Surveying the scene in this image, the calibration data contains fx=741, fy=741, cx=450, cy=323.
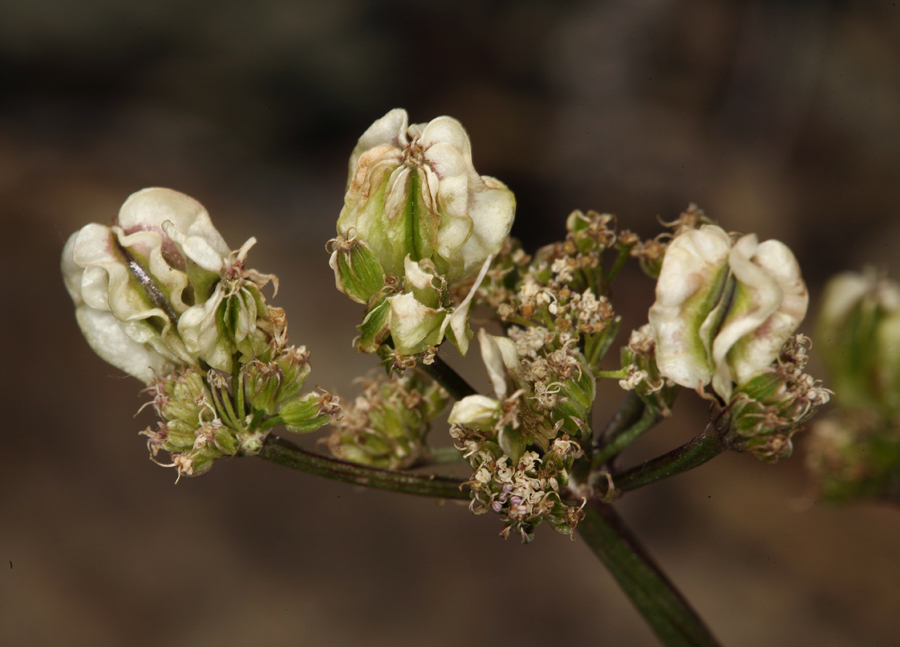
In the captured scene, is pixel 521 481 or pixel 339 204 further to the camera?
pixel 339 204

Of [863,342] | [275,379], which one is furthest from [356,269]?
[863,342]

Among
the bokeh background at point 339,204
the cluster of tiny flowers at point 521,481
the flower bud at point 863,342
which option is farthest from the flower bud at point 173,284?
the bokeh background at point 339,204

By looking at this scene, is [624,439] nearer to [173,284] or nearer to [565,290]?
[565,290]

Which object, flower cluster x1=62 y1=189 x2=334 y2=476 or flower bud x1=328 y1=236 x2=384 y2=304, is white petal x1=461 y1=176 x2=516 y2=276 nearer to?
flower bud x1=328 y1=236 x2=384 y2=304

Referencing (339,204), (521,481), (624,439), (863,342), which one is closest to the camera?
(521,481)

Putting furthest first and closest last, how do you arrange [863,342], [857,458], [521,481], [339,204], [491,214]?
[339,204] → [857,458] → [863,342] → [491,214] → [521,481]

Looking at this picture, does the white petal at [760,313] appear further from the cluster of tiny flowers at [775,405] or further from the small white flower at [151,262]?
the small white flower at [151,262]
